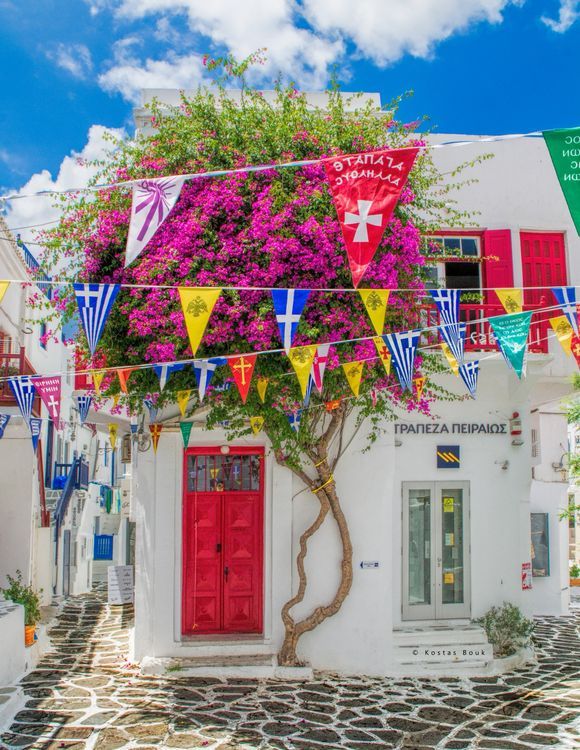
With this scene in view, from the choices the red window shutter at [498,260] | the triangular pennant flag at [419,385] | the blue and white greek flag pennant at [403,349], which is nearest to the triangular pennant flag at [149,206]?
the blue and white greek flag pennant at [403,349]

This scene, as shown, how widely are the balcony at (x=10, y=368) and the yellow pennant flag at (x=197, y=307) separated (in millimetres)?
7543

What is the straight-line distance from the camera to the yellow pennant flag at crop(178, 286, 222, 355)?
32.2 feet

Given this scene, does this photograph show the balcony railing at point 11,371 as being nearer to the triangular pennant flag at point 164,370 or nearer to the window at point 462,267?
the triangular pennant flag at point 164,370

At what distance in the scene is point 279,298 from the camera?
1031 cm

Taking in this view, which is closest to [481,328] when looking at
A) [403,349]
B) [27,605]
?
[403,349]

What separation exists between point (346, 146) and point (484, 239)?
3.82m

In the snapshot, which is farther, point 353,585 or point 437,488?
point 437,488

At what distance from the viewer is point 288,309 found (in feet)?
34.2

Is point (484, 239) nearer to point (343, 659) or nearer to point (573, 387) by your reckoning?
point (573, 387)

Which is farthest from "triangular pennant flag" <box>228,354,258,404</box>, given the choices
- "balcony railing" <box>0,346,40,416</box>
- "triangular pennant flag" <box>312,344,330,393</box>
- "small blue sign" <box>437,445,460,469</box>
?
"balcony railing" <box>0,346,40,416</box>

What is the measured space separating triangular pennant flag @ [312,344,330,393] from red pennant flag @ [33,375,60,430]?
3783mm

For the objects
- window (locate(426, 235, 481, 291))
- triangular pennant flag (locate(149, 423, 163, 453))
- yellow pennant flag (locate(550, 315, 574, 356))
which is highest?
window (locate(426, 235, 481, 291))

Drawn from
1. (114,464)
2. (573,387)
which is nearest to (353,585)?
(573,387)

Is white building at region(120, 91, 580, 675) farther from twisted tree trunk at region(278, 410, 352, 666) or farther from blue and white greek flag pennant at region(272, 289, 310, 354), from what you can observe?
blue and white greek flag pennant at region(272, 289, 310, 354)
